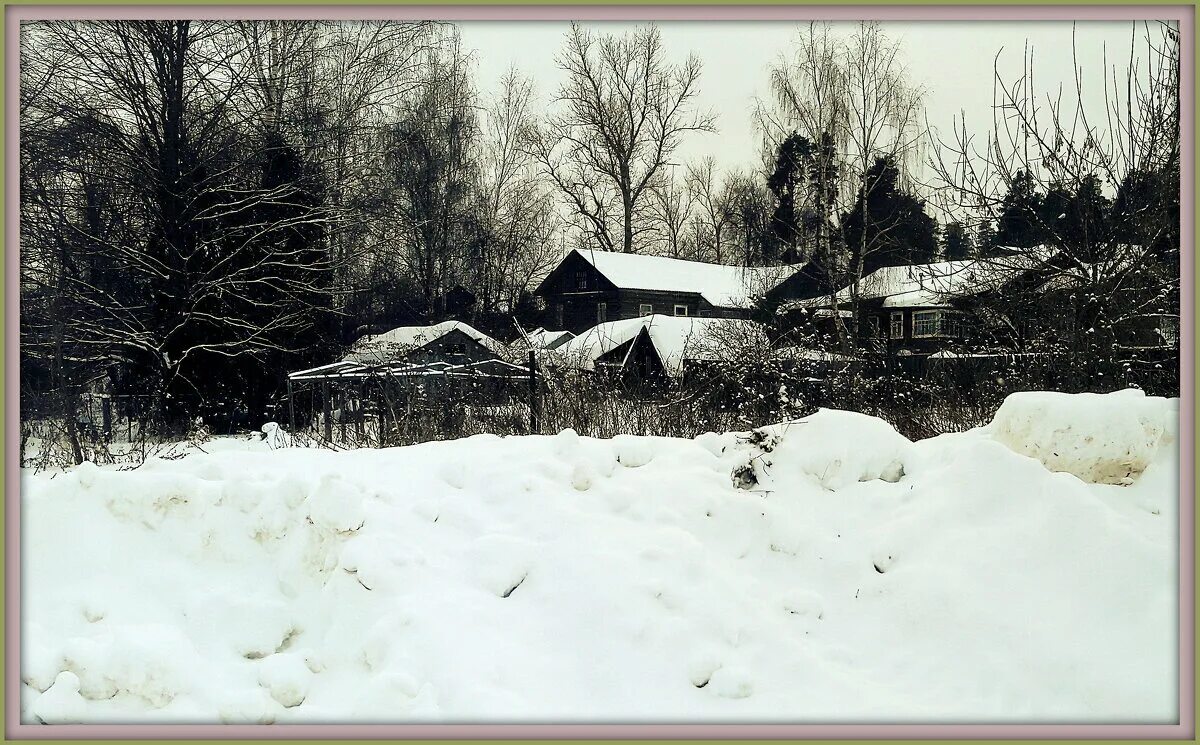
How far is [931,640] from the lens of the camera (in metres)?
4.00

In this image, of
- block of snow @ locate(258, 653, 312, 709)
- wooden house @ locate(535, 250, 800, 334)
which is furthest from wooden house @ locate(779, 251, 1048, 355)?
block of snow @ locate(258, 653, 312, 709)

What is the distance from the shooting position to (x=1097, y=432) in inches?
193

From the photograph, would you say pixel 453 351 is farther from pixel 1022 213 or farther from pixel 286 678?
pixel 286 678

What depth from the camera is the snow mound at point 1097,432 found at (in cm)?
486

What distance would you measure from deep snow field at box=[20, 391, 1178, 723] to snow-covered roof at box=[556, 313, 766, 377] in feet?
17.9

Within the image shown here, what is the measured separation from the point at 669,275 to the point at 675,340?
15773 mm

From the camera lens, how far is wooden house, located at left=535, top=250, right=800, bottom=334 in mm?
30453

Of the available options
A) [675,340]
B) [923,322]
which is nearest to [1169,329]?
[675,340]

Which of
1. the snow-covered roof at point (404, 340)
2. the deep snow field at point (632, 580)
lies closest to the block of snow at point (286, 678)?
the deep snow field at point (632, 580)

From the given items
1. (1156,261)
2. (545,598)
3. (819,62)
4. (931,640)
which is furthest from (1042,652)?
(819,62)

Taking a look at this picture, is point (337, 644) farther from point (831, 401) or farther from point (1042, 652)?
point (831, 401)

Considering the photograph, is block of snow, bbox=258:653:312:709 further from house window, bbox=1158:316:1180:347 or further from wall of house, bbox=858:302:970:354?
wall of house, bbox=858:302:970:354

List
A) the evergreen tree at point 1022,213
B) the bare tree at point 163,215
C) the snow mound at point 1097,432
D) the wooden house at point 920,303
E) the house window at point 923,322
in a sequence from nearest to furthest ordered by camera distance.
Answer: the snow mound at point 1097,432 < the evergreen tree at point 1022,213 < the wooden house at point 920,303 < the bare tree at point 163,215 < the house window at point 923,322

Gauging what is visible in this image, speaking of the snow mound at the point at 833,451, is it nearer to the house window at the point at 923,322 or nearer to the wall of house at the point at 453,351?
the wall of house at the point at 453,351
